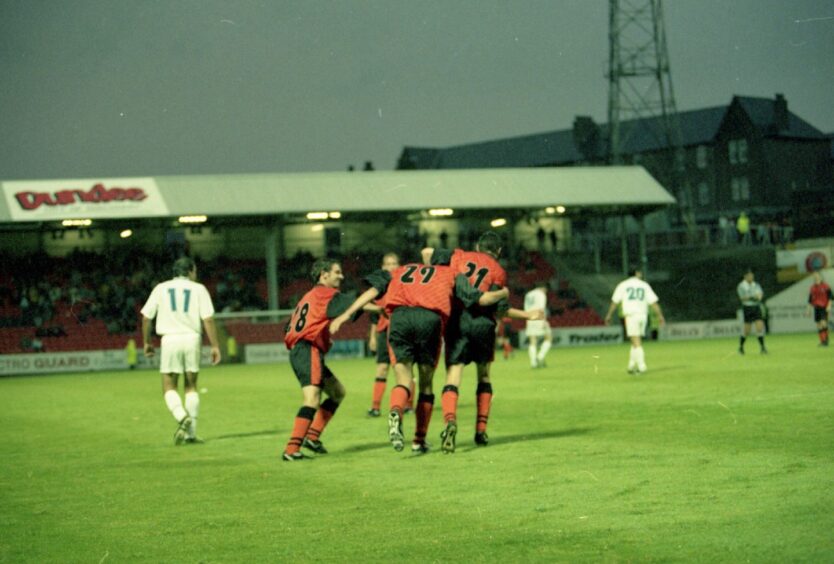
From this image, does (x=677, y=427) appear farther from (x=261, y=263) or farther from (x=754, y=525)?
(x=261, y=263)

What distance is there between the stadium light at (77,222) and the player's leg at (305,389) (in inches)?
1480

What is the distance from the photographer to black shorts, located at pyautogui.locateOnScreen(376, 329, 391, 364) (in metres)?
16.8

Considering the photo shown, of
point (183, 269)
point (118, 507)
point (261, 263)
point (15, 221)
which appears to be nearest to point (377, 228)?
point (261, 263)

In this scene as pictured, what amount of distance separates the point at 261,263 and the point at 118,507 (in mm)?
48220

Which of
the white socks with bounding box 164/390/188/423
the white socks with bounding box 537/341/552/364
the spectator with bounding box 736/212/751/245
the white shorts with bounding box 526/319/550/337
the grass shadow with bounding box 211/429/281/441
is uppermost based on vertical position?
the spectator with bounding box 736/212/751/245

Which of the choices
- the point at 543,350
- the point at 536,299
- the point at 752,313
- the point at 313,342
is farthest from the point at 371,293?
the point at 752,313

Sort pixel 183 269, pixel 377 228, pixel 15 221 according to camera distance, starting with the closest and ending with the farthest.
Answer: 1. pixel 183 269
2. pixel 15 221
3. pixel 377 228

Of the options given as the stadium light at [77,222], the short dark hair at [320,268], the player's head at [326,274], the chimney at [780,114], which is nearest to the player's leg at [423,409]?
the player's head at [326,274]

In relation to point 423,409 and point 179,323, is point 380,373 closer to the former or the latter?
point 179,323

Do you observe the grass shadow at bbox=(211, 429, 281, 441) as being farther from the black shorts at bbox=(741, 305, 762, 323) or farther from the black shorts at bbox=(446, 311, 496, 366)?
the black shorts at bbox=(741, 305, 762, 323)

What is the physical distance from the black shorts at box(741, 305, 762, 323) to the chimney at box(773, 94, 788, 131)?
2859 inches

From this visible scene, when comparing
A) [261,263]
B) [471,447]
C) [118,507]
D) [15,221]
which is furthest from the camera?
[261,263]

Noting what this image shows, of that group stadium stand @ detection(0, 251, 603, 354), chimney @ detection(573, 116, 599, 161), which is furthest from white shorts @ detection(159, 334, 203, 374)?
chimney @ detection(573, 116, 599, 161)

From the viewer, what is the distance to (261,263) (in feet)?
186
